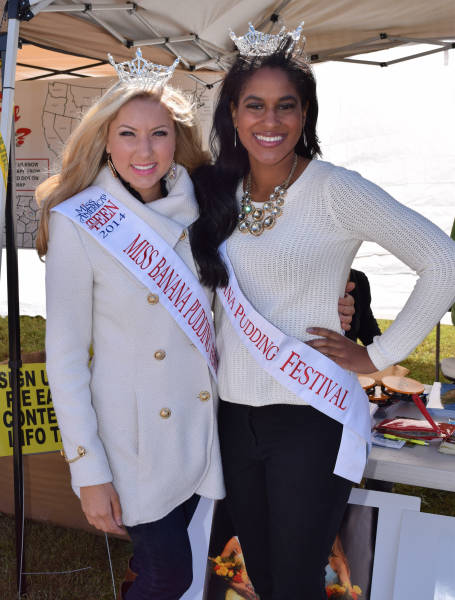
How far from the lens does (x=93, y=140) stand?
5.53ft

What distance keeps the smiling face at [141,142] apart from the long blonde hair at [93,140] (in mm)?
20

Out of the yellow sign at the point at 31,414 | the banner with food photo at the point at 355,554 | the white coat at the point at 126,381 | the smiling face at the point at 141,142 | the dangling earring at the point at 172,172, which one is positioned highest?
the smiling face at the point at 141,142

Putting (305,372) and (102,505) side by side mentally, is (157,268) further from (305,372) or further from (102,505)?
(102,505)

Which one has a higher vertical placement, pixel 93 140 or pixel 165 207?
pixel 93 140

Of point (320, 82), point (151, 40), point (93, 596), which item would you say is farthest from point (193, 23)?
point (320, 82)

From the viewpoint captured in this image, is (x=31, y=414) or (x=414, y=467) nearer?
(x=414, y=467)

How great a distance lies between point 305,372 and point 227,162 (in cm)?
64

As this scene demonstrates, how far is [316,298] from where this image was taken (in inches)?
65.3

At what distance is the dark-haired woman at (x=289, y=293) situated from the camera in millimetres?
1608

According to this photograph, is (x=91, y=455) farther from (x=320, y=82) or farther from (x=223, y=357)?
(x=320, y=82)

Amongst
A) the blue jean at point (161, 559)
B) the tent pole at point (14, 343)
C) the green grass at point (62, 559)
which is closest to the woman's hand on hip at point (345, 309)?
the blue jean at point (161, 559)

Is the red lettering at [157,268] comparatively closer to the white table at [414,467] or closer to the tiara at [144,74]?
the tiara at [144,74]

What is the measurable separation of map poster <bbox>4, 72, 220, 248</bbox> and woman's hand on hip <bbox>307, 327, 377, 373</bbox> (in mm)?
5430

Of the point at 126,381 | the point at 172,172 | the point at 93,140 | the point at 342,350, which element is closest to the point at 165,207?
the point at 172,172
